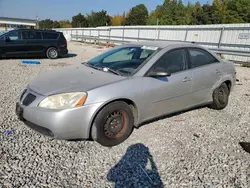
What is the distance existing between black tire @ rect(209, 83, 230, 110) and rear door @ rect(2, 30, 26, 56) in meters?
10.5

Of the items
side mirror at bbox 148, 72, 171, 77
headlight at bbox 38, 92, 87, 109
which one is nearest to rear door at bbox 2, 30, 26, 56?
headlight at bbox 38, 92, 87, 109

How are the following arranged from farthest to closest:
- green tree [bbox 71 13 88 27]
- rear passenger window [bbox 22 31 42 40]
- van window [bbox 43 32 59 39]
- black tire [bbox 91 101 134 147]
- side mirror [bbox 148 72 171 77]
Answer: green tree [bbox 71 13 88 27] < van window [bbox 43 32 59 39] < rear passenger window [bbox 22 31 42 40] < side mirror [bbox 148 72 171 77] < black tire [bbox 91 101 134 147]

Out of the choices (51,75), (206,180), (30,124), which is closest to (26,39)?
(51,75)

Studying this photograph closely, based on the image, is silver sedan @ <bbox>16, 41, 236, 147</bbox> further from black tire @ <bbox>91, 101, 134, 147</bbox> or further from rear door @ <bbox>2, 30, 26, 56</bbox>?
rear door @ <bbox>2, 30, 26, 56</bbox>

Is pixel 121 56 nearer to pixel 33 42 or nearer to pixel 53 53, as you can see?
pixel 33 42

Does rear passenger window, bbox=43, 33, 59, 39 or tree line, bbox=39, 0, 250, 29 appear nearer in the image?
rear passenger window, bbox=43, 33, 59, 39

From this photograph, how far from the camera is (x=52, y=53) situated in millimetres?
12688

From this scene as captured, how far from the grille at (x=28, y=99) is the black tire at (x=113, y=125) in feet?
3.11

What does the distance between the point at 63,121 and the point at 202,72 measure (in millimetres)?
2812

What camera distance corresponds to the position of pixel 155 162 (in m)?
2.87

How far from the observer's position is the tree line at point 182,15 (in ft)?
164

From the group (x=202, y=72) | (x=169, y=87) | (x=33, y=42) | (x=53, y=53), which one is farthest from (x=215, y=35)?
(x=169, y=87)

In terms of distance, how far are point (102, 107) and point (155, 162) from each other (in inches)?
41.2

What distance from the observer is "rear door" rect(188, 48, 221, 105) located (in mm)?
4102
